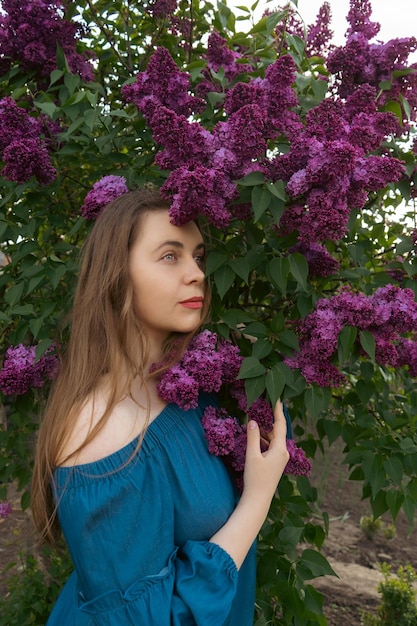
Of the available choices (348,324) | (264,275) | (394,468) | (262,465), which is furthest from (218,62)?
(394,468)

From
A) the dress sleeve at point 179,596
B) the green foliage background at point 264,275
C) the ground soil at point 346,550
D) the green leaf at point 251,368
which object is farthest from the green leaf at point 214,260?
the ground soil at point 346,550

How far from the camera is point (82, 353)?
1521 millimetres

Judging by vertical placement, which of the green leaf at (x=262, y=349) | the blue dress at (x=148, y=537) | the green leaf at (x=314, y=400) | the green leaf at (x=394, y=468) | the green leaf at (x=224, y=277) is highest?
the green leaf at (x=224, y=277)

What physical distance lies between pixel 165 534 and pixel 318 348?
1.62 ft

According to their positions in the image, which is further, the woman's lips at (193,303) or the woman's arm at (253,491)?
the woman's lips at (193,303)

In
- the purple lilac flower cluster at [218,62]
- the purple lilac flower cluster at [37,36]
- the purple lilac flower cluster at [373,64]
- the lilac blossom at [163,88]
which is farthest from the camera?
the purple lilac flower cluster at [37,36]

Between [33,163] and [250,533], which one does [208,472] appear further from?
[33,163]

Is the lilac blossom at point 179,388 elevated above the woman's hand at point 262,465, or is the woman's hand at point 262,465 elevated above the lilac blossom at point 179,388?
the lilac blossom at point 179,388

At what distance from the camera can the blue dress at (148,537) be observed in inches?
49.5

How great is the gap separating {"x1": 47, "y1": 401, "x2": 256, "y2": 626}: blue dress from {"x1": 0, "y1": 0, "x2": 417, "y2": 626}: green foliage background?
240 millimetres

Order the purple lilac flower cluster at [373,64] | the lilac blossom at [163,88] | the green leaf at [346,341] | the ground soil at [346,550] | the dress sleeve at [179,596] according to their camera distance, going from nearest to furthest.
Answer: the dress sleeve at [179,596]
the green leaf at [346,341]
the lilac blossom at [163,88]
the purple lilac flower cluster at [373,64]
the ground soil at [346,550]

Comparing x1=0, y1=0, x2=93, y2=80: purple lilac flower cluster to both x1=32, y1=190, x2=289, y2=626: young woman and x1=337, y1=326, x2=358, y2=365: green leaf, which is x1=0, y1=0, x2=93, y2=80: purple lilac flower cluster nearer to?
x1=32, y1=190, x2=289, y2=626: young woman

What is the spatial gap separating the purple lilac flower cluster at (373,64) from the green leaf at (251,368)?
731mm

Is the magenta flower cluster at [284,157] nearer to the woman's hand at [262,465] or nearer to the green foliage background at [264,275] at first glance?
the green foliage background at [264,275]
